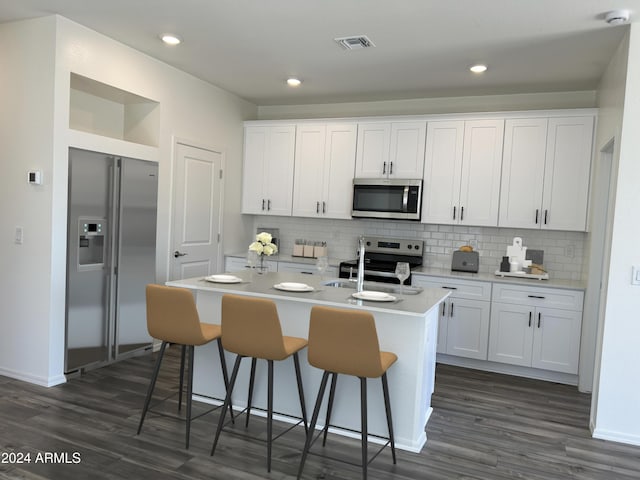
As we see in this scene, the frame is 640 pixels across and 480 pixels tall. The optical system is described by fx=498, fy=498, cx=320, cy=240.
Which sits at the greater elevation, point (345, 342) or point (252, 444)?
point (345, 342)

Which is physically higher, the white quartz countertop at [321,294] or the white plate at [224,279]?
the white plate at [224,279]

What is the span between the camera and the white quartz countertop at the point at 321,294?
287 centimetres

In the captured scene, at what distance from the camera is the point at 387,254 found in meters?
5.63

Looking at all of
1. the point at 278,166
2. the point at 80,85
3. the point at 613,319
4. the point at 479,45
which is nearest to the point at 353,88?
the point at 278,166

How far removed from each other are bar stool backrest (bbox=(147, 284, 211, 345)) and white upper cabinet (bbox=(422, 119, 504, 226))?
119 inches

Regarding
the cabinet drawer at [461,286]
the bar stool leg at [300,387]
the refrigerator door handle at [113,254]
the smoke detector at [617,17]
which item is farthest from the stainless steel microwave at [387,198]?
the bar stool leg at [300,387]

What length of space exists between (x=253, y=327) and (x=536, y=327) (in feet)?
9.57

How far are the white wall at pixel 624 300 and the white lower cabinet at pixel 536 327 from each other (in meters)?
1.08

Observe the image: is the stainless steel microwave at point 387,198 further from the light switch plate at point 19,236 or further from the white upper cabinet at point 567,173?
the light switch plate at point 19,236

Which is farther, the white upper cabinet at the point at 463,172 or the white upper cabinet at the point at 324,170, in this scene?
the white upper cabinet at the point at 324,170

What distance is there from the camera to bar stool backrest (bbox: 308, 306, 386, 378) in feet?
8.20

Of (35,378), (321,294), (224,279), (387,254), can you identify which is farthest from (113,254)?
(387,254)

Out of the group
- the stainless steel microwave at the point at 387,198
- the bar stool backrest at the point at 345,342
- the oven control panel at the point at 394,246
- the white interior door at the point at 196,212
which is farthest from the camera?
the oven control panel at the point at 394,246

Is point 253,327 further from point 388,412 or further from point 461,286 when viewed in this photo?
point 461,286
